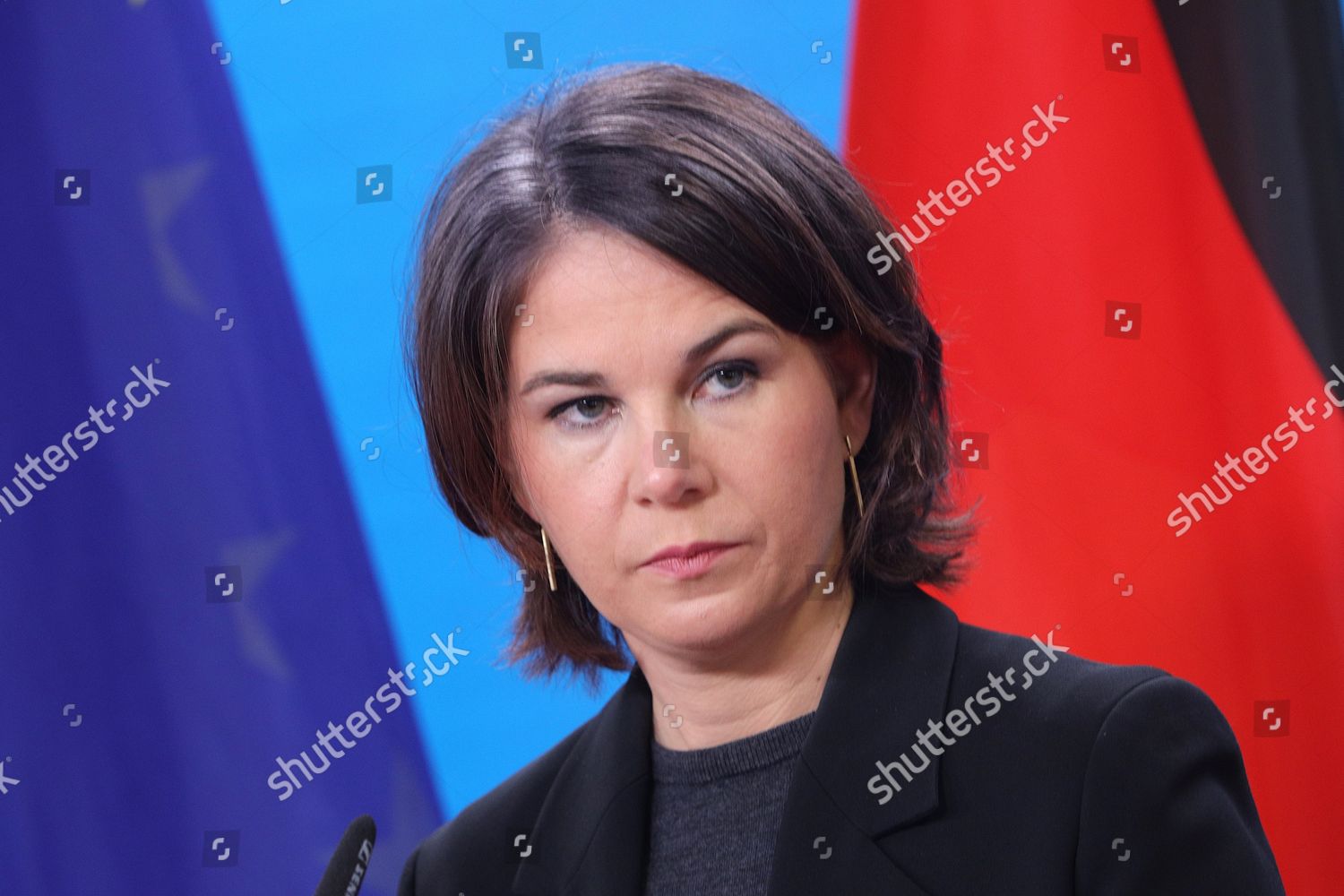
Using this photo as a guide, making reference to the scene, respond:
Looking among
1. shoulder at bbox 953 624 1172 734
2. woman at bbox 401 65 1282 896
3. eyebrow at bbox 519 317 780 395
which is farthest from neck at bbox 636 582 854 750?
eyebrow at bbox 519 317 780 395

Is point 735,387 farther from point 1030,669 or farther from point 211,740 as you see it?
point 211,740

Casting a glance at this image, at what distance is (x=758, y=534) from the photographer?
0.93m

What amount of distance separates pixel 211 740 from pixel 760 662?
2.78 feet

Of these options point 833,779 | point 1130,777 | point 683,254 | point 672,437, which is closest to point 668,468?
point 672,437

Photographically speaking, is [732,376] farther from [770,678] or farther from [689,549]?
[770,678]

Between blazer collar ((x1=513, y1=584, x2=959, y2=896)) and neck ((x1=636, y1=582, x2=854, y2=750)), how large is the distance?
0.08ft

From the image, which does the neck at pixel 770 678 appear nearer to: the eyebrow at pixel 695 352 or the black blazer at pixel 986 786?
the black blazer at pixel 986 786

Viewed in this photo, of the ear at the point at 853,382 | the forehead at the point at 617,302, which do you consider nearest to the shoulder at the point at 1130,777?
the ear at the point at 853,382

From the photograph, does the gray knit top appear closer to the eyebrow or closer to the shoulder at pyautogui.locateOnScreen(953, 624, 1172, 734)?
the shoulder at pyautogui.locateOnScreen(953, 624, 1172, 734)

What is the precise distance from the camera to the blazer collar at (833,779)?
92cm

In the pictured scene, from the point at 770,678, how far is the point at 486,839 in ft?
1.09

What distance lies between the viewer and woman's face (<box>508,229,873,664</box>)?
3.02 ft

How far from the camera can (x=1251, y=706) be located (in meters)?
1.55

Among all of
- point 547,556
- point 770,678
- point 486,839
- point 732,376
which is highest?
point 732,376
